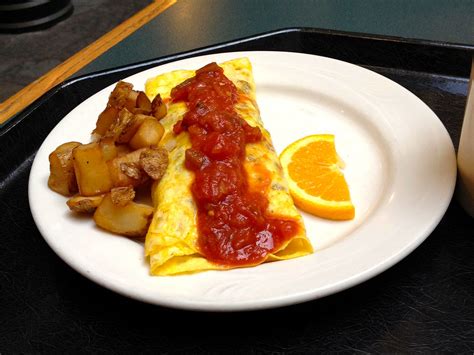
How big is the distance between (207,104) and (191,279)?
759 mm

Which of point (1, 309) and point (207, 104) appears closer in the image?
point (1, 309)

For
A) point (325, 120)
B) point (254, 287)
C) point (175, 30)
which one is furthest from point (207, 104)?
point (175, 30)

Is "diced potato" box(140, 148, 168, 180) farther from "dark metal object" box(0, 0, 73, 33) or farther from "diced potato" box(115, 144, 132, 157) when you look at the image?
"dark metal object" box(0, 0, 73, 33)

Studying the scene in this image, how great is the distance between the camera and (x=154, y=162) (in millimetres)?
1907

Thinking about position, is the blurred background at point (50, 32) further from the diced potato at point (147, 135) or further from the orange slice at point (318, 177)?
the orange slice at point (318, 177)

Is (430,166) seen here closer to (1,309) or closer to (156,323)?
(156,323)

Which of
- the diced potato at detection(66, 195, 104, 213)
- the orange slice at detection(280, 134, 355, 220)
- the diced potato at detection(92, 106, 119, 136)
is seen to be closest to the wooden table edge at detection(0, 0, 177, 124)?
the diced potato at detection(92, 106, 119, 136)

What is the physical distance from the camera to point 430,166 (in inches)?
74.4

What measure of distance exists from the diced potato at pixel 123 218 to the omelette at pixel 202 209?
0.04 metres

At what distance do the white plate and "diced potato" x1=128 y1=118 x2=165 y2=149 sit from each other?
0.96ft

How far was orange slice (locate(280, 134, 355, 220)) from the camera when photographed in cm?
191

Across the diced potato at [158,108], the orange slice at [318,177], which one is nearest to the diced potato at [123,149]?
the diced potato at [158,108]

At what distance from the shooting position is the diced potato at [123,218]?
5.84 ft

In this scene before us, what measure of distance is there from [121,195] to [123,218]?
7 cm
